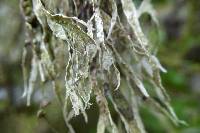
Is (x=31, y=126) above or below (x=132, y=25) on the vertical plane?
below

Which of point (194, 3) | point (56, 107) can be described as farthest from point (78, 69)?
point (194, 3)

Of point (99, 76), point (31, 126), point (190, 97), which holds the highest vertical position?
point (99, 76)

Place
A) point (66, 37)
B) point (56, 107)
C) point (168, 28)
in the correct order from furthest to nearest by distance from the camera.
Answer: point (168, 28), point (56, 107), point (66, 37)

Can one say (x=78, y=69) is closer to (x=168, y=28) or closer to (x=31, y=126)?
(x=31, y=126)

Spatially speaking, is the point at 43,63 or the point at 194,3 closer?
the point at 43,63

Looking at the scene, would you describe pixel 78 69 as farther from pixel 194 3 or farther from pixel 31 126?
pixel 194 3

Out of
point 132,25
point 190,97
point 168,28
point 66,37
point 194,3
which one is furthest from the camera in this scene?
point 168,28

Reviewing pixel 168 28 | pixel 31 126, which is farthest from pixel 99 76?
pixel 168 28
